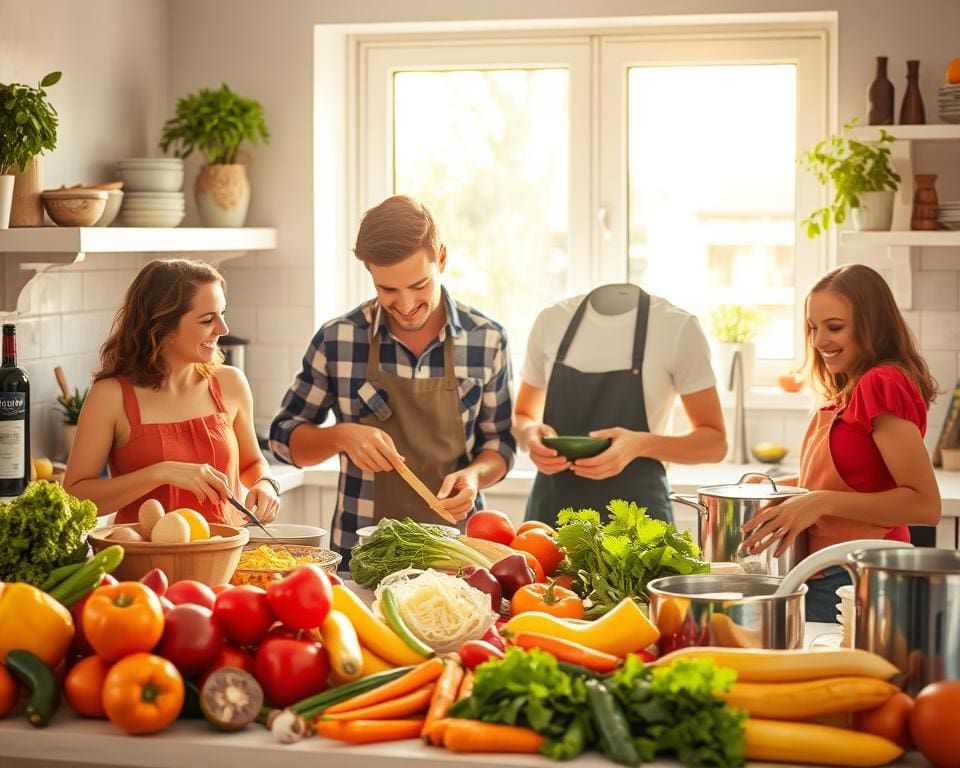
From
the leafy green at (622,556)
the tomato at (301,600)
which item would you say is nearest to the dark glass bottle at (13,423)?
the leafy green at (622,556)

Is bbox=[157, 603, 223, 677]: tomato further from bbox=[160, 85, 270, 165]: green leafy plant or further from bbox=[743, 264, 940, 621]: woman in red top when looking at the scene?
bbox=[160, 85, 270, 165]: green leafy plant

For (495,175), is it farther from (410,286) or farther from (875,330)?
(875,330)

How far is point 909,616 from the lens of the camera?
169 centimetres

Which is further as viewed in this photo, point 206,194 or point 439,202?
point 439,202

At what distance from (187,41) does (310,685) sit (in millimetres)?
3376

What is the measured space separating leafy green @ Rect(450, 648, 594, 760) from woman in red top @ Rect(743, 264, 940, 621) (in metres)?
0.93

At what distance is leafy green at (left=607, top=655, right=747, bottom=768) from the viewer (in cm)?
157

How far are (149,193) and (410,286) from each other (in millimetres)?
1558

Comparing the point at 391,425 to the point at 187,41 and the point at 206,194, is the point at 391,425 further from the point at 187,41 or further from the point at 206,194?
the point at 187,41

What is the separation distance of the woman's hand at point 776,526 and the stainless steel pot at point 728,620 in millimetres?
468

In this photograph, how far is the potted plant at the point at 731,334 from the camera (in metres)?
4.51

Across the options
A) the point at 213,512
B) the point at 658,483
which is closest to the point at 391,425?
the point at 213,512

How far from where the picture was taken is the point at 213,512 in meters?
2.83

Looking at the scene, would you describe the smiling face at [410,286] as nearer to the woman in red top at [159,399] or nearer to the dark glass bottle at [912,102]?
the woman in red top at [159,399]
